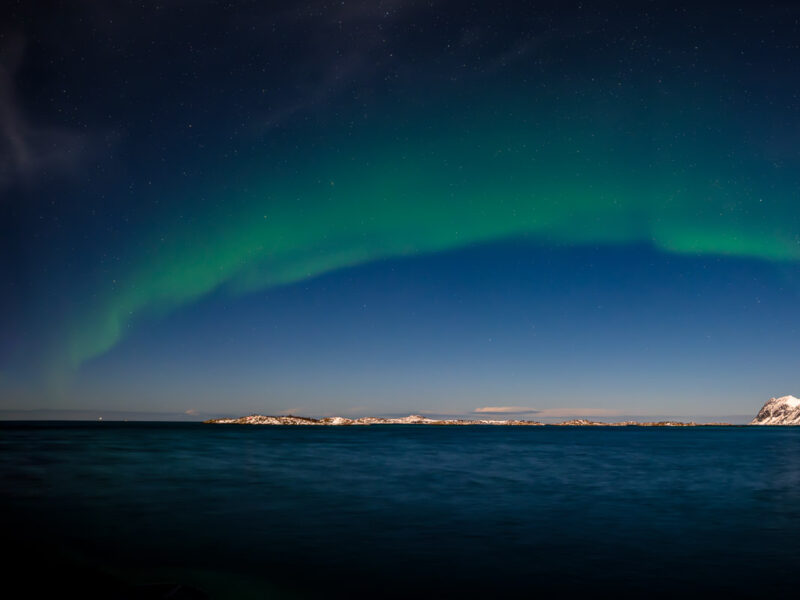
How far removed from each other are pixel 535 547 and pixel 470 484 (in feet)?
55.8

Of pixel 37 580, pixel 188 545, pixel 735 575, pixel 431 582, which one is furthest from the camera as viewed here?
pixel 188 545

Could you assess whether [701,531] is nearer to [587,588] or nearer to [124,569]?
[587,588]

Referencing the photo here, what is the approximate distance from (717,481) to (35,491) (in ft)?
135

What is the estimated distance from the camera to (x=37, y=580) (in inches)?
453

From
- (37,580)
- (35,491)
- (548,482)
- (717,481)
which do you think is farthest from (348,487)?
(717,481)

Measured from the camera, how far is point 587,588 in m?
12.1

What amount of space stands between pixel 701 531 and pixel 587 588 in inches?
380

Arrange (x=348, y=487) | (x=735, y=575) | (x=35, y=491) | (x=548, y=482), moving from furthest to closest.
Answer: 1. (x=548, y=482)
2. (x=348, y=487)
3. (x=35, y=491)
4. (x=735, y=575)

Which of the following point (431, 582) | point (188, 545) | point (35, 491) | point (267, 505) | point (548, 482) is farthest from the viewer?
point (548, 482)

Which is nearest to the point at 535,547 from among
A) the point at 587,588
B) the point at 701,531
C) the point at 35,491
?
the point at 587,588

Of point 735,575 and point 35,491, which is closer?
point 735,575

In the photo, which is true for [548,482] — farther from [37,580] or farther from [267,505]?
[37,580]

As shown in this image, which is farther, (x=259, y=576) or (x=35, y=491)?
(x=35, y=491)

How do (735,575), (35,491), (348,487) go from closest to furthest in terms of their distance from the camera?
(735,575)
(35,491)
(348,487)
